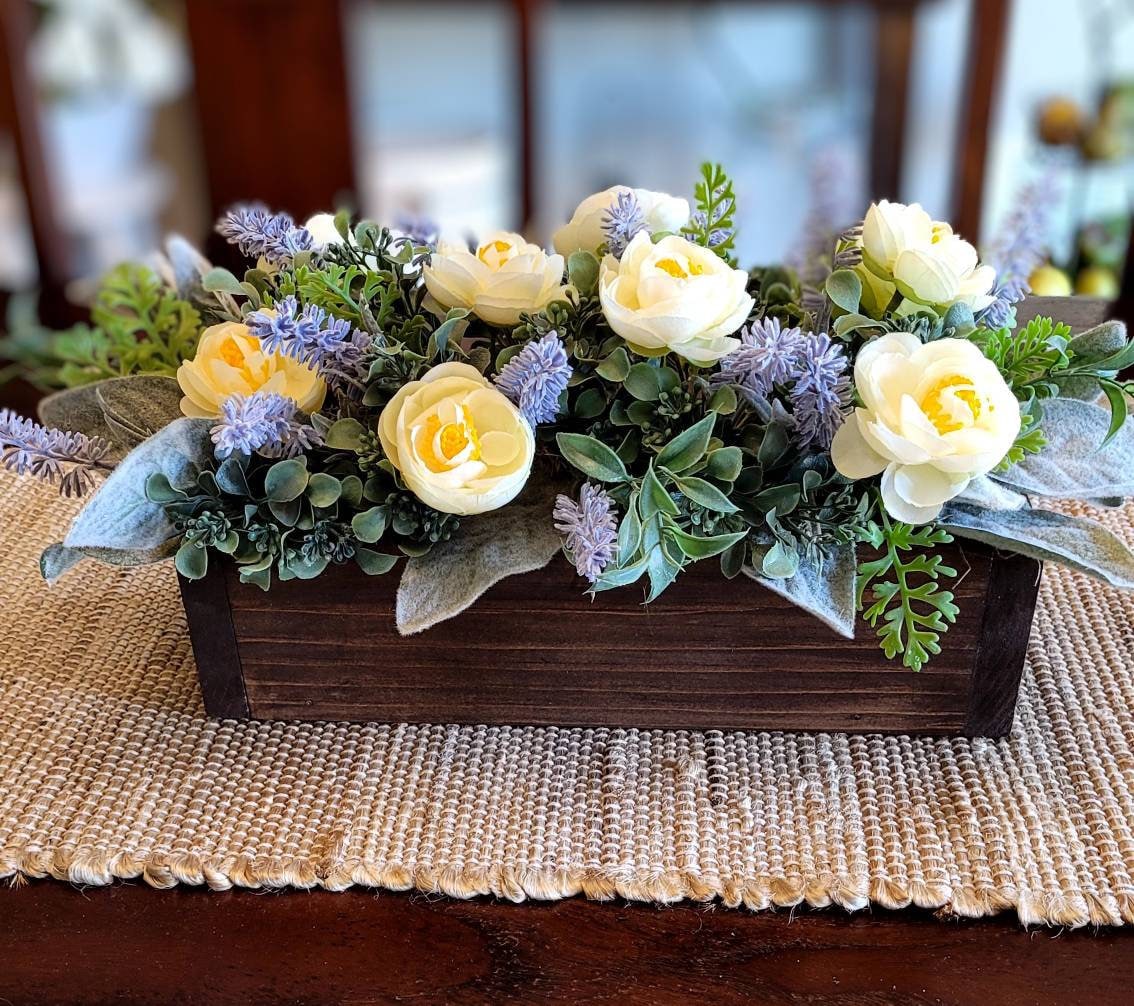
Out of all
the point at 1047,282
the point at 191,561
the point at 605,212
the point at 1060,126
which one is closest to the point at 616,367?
the point at 605,212

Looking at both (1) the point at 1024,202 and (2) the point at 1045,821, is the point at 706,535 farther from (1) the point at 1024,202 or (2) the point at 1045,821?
(1) the point at 1024,202

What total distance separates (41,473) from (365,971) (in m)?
0.27

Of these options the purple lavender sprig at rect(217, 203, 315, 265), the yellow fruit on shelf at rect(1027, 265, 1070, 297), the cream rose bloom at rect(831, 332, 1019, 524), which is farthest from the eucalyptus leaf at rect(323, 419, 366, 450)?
the yellow fruit on shelf at rect(1027, 265, 1070, 297)

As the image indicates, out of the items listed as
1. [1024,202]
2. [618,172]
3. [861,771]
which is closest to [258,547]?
[861,771]

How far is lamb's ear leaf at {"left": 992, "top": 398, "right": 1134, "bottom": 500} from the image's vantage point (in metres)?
Result: 0.56

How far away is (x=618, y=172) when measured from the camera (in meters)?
2.79

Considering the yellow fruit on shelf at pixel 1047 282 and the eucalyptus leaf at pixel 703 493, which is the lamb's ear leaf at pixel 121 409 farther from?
the yellow fruit on shelf at pixel 1047 282

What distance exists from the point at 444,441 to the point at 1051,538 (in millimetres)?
291

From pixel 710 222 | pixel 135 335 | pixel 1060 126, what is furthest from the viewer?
pixel 1060 126

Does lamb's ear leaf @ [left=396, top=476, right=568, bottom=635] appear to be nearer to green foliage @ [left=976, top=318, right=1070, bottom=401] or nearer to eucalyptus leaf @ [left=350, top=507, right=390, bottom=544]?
eucalyptus leaf @ [left=350, top=507, right=390, bottom=544]

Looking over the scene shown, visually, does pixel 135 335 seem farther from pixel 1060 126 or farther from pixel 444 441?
pixel 1060 126

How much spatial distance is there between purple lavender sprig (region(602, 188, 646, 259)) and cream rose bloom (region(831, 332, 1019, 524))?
0.13 metres

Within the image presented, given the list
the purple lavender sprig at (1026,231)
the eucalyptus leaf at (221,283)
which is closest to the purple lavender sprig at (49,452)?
the eucalyptus leaf at (221,283)

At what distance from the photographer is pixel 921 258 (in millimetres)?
530
